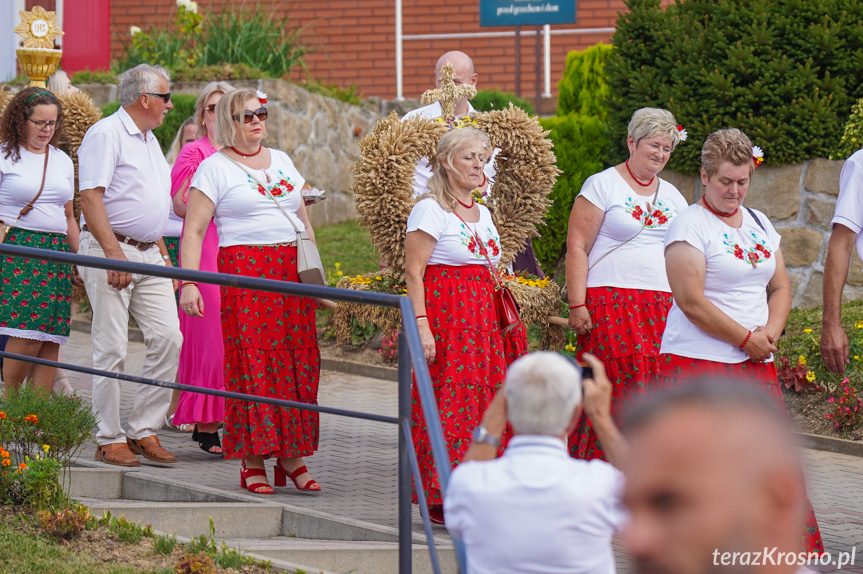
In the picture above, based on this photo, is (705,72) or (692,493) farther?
(705,72)

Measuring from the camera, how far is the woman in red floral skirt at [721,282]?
4375 millimetres

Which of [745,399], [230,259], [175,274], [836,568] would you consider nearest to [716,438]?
[745,399]

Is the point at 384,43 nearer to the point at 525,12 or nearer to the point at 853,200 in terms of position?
the point at 525,12

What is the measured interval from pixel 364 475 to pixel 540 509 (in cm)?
372

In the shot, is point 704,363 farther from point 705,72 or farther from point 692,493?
point 705,72

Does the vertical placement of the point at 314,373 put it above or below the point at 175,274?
below

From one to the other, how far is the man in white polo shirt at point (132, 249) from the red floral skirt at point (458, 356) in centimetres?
154

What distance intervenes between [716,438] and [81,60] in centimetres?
1397

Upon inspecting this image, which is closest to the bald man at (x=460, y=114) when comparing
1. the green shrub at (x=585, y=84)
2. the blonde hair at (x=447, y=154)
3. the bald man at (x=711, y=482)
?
the blonde hair at (x=447, y=154)

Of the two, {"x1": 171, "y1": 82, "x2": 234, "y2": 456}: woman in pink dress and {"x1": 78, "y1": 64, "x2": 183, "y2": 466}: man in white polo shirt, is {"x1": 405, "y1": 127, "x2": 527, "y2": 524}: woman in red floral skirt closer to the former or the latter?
{"x1": 78, "y1": 64, "x2": 183, "y2": 466}: man in white polo shirt

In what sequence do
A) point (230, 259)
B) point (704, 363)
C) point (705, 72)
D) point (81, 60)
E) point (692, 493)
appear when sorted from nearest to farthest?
point (692, 493)
point (704, 363)
point (230, 259)
point (705, 72)
point (81, 60)

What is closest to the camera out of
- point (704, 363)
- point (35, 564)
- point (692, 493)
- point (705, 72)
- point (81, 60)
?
point (692, 493)

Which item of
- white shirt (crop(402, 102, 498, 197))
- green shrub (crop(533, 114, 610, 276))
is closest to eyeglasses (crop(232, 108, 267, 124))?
white shirt (crop(402, 102, 498, 197))

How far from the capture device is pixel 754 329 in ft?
14.5
